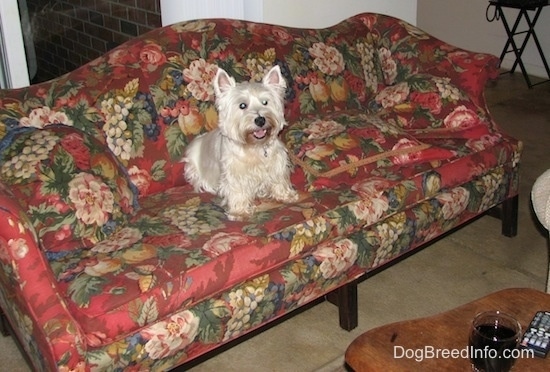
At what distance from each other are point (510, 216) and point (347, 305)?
115cm

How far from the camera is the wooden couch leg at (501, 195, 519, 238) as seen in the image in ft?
10.5

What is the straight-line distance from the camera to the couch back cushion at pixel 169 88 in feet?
8.14

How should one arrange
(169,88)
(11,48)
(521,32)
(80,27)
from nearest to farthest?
(169,88) < (11,48) < (80,27) < (521,32)

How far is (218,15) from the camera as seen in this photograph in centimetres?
340

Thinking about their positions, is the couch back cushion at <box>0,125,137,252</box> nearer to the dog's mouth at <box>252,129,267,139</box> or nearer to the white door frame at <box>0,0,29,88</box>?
the dog's mouth at <box>252,129,267,139</box>

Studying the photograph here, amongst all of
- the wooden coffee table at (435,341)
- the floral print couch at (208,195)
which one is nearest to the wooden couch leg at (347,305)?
the floral print couch at (208,195)

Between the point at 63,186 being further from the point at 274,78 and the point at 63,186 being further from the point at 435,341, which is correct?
the point at 435,341

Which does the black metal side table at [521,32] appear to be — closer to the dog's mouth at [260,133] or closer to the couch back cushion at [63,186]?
the dog's mouth at [260,133]

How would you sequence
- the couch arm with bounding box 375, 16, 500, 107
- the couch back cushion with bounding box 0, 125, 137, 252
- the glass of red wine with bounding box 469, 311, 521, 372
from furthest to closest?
1. the couch arm with bounding box 375, 16, 500, 107
2. the couch back cushion with bounding box 0, 125, 137, 252
3. the glass of red wine with bounding box 469, 311, 521, 372

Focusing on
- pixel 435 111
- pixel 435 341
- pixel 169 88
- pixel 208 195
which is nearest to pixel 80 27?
pixel 169 88

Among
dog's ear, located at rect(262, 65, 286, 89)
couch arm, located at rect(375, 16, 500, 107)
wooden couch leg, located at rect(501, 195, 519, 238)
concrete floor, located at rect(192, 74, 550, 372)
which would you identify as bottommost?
concrete floor, located at rect(192, 74, 550, 372)

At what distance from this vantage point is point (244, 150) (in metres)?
2.45

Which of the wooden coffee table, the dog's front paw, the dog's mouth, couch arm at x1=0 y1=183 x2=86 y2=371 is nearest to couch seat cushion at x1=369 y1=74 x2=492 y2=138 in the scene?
the dog's front paw

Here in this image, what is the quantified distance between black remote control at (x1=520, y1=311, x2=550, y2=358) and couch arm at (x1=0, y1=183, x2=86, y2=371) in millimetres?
1174
